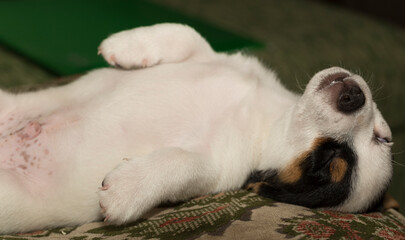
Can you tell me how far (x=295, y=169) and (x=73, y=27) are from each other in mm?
2079

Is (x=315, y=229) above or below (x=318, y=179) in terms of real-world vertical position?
below

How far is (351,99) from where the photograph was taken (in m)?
1.88

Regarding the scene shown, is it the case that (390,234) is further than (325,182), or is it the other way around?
(325,182)

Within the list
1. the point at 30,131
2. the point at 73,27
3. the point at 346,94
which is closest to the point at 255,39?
the point at 73,27

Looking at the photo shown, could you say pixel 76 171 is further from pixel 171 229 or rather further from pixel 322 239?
pixel 322 239

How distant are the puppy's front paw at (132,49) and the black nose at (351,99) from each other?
0.81 metres

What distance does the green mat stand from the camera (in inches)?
Result: 118

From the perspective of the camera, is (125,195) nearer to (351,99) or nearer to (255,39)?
(351,99)

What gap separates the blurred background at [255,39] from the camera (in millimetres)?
3025

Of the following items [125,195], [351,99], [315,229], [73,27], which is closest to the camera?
[315,229]

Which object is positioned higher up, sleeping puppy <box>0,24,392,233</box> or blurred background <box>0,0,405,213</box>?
blurred background <box>0,0,405,213</box>

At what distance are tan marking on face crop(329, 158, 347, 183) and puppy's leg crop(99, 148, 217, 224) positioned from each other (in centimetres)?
51

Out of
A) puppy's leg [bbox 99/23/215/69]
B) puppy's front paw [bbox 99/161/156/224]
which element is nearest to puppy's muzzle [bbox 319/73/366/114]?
puppy's leg [bbox 99/23/215/69]

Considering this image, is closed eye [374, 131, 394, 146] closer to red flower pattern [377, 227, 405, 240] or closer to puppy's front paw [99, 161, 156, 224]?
red flower pattern [377, 227, 405, 240]
